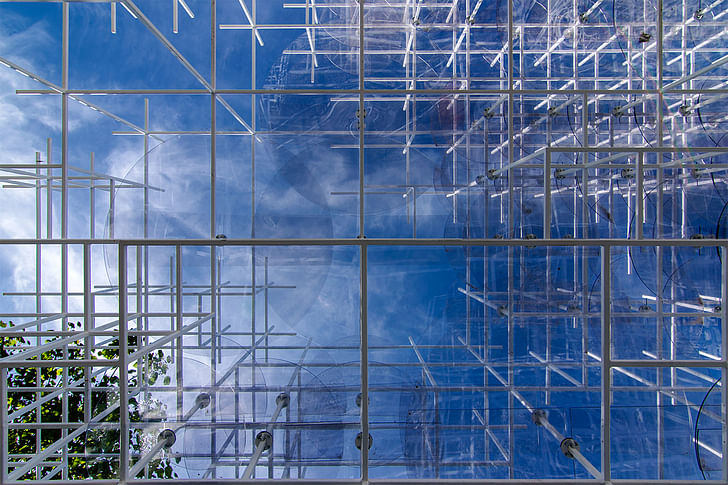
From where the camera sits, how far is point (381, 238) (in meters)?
2.32

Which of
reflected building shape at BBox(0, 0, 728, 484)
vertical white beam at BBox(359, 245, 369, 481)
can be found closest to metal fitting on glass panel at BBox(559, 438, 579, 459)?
reflected building shape at BBox(0, 0, 728, 484)

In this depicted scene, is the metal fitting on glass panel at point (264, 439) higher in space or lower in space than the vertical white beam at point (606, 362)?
lower

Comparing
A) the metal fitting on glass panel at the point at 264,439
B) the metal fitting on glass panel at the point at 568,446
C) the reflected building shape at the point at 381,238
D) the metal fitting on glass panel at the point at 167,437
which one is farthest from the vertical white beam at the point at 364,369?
the metal fitting on glass panel at the point at 568,446

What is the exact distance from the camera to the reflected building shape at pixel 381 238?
1556 millimetres

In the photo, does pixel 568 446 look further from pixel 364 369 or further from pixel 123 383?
pixel 123 383

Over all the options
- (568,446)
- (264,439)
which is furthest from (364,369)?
(568,446)

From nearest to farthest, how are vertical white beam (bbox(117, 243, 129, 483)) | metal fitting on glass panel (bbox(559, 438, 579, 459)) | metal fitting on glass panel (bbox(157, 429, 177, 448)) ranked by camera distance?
1. vertical white beam (bbox(117, 243, 129, 483))
2. metal fitting on glass panel (bbox(157, 429, 177, 448))
3. metal fitting on glass panel (bbox(559, 438, 579, 459))

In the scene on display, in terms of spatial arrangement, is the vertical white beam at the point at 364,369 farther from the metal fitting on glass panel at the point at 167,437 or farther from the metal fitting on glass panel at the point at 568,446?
the metal fitting on glass panel at the point at 568,446

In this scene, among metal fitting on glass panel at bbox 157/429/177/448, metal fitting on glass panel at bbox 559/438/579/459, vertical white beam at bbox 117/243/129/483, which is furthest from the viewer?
metal fitting on glass panel at bbox 559/438/579/459

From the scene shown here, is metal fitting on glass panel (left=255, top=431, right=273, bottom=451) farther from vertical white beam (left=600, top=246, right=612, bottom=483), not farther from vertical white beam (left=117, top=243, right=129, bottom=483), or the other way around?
vertical white beam (left=600, top=246, right=612, bottom=483)

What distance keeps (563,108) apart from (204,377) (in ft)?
12.3

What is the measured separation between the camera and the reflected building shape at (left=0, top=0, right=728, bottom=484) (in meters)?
1.56

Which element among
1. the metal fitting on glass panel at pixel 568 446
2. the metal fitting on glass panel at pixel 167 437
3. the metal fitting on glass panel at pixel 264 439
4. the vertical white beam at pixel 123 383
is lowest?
the metal fitting on glass panel at pixel 568 446

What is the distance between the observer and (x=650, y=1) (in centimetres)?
341
